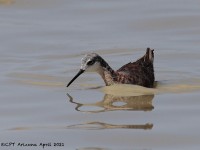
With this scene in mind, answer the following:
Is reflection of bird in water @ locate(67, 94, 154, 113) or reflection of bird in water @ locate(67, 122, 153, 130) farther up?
reflection of bird in water @ locate(67, 94, 154, 113)

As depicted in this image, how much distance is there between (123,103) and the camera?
44.6 feet

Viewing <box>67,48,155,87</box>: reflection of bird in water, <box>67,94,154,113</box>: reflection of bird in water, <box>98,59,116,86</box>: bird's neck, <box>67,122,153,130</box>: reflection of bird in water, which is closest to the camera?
<box>67,122,153,130</box>: reflection of bird in water

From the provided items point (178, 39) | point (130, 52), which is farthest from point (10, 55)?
point (178, 39)

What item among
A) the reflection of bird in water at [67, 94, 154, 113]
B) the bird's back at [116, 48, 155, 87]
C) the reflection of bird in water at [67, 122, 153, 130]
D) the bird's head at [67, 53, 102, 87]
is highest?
the bird's head at [67, 53, 102, 87]

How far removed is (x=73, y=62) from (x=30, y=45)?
1540mm

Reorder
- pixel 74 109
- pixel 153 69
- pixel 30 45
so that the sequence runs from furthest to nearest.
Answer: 1. pixel 30 45
2. pixel 153 69
3. pixel 74 109

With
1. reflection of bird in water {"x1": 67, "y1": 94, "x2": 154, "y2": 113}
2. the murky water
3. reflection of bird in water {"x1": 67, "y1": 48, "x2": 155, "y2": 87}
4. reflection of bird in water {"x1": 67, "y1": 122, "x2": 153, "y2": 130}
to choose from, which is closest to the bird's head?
reflection of bird in water {"x1": 67, "y1": 48, "x2": 155, "y2": 87}

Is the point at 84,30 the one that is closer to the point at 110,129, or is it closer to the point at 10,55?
the point at 10,55

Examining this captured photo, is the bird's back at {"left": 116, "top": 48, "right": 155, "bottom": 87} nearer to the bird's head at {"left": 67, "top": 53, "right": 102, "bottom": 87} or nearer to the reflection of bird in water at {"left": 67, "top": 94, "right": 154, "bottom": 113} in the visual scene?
the bird's head at {"left": 67, "top": 53, "right": 102, "bottom": 87}

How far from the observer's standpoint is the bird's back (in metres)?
15.1

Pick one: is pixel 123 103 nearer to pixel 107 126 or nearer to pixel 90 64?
pixel 90 64

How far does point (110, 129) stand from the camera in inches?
Result: 462

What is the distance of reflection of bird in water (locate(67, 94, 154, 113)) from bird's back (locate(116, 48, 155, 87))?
2.66 ft

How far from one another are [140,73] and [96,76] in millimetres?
1243
